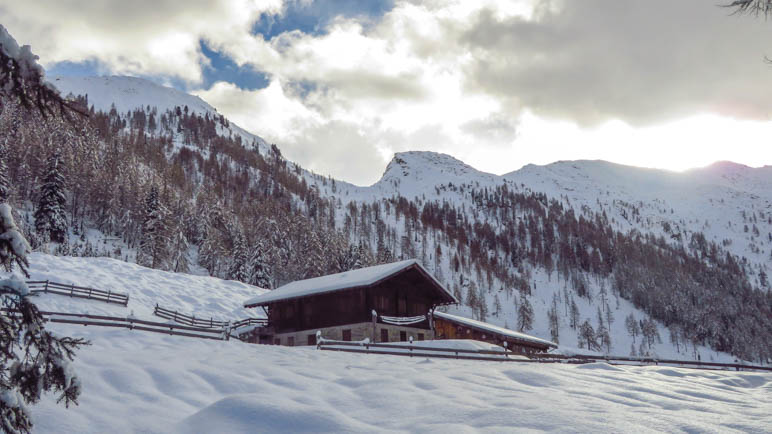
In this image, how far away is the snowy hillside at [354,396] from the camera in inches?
430

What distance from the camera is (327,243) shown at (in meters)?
102

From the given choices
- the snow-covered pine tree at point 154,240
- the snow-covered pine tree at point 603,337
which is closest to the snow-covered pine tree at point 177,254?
the snow-covered pine tree at point 154,240

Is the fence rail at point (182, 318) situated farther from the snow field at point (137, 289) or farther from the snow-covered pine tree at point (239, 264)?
the snow-covered pine tree at point (239, 264)

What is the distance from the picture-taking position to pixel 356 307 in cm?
3416

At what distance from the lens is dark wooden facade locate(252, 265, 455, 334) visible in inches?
1346

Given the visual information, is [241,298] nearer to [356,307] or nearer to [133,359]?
[356,307]

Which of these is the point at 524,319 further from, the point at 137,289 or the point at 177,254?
the point at 137,289

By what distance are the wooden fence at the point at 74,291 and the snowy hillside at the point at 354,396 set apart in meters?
15.2

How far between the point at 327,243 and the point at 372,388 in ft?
290

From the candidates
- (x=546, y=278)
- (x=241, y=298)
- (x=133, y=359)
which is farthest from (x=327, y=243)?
(x=546, y=278)

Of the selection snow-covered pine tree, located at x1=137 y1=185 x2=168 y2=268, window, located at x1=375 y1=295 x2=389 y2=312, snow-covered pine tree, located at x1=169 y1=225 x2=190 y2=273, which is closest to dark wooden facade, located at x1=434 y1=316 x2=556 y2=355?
window, located at x1=375 y1=295 x2=389 y2=312

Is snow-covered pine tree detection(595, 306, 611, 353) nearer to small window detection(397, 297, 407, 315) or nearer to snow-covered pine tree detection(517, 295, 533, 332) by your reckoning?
snow-covered pine tree detection(517, 295, 533, 332)

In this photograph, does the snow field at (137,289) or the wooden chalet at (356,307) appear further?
the snow field at (137,289)

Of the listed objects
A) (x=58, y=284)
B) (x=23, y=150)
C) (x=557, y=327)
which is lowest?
(x=557, y=327)
